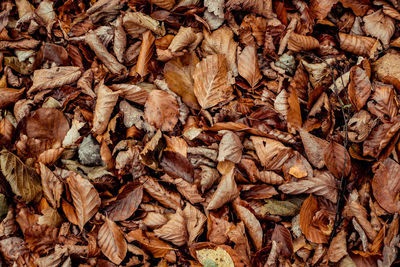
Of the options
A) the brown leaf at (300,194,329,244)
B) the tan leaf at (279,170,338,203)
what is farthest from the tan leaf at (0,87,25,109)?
the brown leaf at (300,194,329,244)

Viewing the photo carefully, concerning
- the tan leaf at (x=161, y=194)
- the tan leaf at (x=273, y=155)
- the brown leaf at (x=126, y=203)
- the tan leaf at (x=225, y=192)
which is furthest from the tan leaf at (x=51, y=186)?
the tan leaf at (x=273, y=155)

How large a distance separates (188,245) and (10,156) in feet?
3.61

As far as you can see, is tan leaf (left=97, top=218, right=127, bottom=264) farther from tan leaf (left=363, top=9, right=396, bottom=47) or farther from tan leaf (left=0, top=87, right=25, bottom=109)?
tan leaf (left=363, top=9, right=396, bottom=47)

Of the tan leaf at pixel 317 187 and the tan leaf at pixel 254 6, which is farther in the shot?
the tan leaf at pixel 254 6

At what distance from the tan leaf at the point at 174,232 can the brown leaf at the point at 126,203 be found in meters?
0.18

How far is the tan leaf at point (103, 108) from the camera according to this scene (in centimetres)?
188

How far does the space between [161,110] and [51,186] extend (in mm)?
748

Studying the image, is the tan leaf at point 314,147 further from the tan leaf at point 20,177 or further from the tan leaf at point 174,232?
the tan leaf at point 20,177

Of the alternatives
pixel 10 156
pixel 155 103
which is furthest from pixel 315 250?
pixel 10 156

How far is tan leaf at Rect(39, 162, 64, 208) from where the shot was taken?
1816mm

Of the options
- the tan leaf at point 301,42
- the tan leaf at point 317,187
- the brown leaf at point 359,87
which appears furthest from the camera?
the tan leaf at point 301,42

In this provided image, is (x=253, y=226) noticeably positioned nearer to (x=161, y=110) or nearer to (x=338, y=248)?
(x=338, y=248)

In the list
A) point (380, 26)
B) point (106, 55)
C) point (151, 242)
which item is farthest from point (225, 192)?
point (380, 26)

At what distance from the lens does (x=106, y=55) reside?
2057mm
